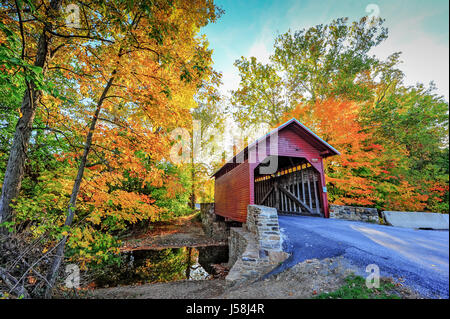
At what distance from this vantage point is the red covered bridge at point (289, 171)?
715cm

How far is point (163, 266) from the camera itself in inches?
283

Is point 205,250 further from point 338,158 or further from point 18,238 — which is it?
point 338,158

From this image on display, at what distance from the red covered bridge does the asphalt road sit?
2579 millimetres

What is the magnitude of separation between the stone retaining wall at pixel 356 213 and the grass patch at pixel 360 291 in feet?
16.3

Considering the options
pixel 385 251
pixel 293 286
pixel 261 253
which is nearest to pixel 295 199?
pixel 261 253

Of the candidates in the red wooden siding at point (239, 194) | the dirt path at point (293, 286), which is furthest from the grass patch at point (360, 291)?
the red wooden siding at point (239, 194)

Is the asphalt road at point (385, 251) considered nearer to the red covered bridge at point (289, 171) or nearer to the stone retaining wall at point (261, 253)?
the stone retaining wall at point (261, 253)

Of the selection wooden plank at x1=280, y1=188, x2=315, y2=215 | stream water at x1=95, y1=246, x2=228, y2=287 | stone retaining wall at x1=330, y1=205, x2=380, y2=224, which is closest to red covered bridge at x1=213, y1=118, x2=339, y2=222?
wooden plank at x1=280, y1=188, x2=315, y2=215

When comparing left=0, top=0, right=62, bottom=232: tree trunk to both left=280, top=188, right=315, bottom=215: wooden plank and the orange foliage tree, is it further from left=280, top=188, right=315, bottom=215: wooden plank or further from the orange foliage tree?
the orange foliage tree

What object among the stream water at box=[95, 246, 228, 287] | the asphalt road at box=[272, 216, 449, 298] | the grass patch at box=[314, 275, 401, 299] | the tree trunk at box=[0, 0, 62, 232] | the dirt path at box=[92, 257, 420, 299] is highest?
the tree trunk at box=[0, 0, 62, 232]

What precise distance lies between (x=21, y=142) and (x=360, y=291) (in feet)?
21.2

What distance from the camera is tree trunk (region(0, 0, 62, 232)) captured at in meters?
3.30

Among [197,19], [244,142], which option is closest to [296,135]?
[197,19]

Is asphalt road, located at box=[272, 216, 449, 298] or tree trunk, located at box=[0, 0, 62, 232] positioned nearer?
asphalt road, located at box=[272, 216, 449, 298]
